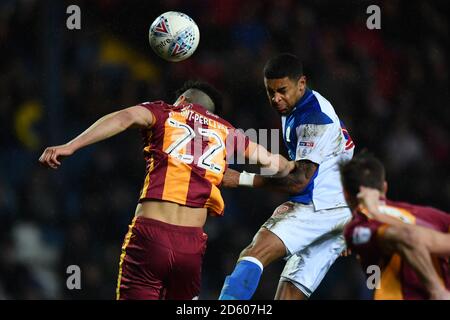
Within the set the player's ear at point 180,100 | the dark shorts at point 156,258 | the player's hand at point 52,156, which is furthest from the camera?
the player's ear at point 180,100

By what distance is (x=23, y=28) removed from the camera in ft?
35.4

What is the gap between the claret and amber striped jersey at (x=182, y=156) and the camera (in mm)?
5527

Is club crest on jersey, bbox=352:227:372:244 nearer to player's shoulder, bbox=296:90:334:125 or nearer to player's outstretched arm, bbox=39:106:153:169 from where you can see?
player's outstretched arm, bbox=39:106:153:169

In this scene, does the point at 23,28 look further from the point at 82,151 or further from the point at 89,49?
the point at 82,151

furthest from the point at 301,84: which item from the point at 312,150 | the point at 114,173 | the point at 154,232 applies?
the point at 114,173

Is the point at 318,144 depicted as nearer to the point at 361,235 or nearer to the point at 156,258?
the point at 156,258

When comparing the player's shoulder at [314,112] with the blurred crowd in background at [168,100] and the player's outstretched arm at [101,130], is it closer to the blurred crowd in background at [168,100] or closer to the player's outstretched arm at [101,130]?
the player's outstretched arm at [101,130]

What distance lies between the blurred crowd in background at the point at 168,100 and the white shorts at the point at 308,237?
289cm

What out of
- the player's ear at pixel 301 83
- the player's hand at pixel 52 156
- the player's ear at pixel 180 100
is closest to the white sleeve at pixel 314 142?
the player's ear at pixel 301 83

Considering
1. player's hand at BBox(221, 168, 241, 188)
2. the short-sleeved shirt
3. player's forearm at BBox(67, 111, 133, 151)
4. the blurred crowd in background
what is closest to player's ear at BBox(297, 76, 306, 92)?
player's hand at BBox(221, 168, 241, 188)

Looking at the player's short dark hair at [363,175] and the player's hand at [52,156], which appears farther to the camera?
the player's hand at [52,156]

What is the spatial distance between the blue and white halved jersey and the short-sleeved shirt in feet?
5.89

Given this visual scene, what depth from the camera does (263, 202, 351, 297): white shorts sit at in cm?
630

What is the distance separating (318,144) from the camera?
6.29 metres
